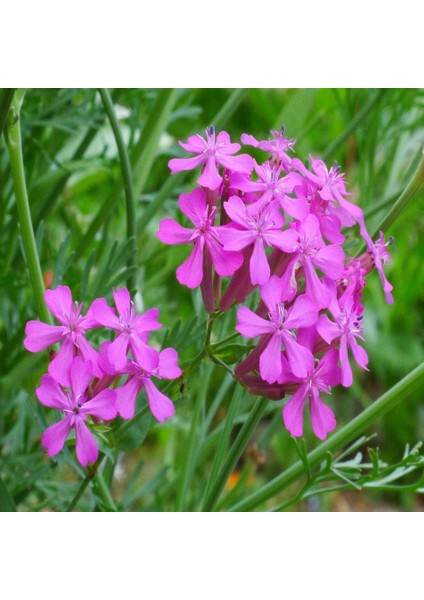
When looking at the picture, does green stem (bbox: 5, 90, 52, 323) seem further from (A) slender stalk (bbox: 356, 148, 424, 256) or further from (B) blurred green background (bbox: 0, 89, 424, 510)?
(A) slender stalk (bbox: 356, 148, 424, 256)

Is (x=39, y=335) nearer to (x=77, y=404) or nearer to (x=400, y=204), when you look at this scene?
(x=77, y=404)

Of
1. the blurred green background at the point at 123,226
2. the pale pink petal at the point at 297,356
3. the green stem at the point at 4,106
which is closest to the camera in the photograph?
the pale pink petal at the point at 297,356

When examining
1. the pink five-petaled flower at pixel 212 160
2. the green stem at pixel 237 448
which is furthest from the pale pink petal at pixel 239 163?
the green stem at pixel 237 448

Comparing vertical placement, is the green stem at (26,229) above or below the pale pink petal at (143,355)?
above

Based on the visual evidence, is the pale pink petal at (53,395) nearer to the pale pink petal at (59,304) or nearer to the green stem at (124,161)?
the pale pink petal at (59,304)

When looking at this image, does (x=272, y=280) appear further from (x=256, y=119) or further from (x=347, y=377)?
(x=256, y=119)
